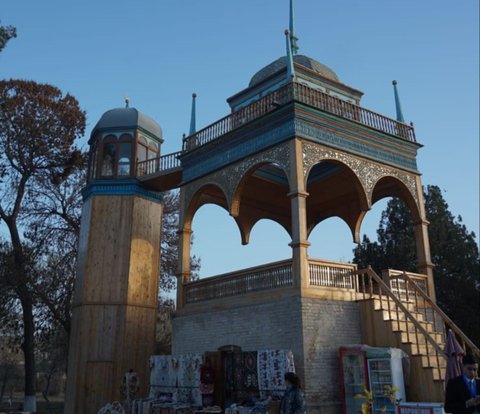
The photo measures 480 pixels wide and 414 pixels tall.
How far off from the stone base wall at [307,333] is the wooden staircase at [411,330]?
47 centimetres

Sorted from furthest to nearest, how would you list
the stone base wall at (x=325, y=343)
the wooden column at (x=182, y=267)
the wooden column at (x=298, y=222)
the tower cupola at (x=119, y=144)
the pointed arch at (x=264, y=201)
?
the tower cupola at (x=119, y=144)
the pointed arch at (x=264, y=201)
the wooden column at (x=182, y=267)
the wooden column at (x=298, y=222)
the stone base wall at (x=325, y=343)

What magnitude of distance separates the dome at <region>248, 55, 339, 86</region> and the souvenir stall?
937cm

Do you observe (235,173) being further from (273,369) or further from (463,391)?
(463,391)

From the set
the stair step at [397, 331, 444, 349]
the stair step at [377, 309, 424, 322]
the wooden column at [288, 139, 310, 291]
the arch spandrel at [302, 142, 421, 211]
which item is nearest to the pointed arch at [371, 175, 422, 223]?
the arch spandrel at [302, 142, 421, 211]

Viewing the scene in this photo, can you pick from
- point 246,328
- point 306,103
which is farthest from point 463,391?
point 306,103

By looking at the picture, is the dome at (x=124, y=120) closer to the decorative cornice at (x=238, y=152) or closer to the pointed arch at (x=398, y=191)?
the decorative cornice at (x=238, y=152)

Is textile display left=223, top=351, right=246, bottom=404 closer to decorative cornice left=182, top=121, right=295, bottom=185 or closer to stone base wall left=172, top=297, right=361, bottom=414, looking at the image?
stone base wall left=172, top=297, right=361, bottom=414

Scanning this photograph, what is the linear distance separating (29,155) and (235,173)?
1108 centimetres

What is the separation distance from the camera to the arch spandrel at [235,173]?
42.9 feet

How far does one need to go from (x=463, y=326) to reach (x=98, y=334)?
1496 centimetres

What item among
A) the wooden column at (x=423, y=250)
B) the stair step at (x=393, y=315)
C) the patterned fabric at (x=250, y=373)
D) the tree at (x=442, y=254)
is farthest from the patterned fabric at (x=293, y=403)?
the tree at (x=442, y=254)

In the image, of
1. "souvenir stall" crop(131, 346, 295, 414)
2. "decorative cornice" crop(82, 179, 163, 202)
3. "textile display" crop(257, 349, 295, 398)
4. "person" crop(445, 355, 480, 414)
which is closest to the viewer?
"person" crop(445, 355, 480, 414)

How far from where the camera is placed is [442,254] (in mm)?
24172

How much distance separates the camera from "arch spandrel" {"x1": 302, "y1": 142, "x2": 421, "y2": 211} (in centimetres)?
1300
